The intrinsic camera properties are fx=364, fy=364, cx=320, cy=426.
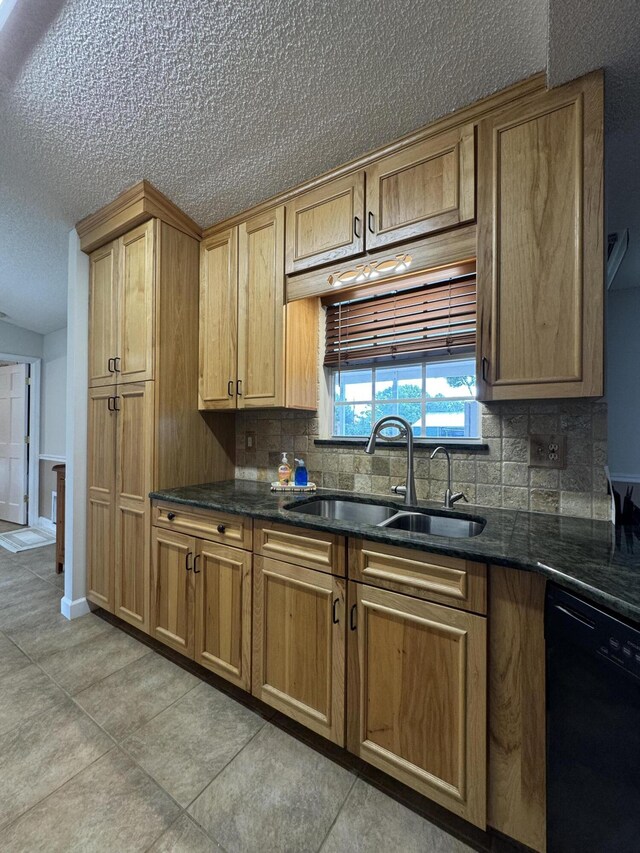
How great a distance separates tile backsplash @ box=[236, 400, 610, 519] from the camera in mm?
1466

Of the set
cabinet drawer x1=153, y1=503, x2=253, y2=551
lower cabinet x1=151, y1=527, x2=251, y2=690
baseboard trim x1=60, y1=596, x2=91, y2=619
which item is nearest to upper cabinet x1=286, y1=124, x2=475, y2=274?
cabinet drawer x1=153, y1=503, x2=253, y2=551

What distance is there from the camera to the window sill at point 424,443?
1.69m

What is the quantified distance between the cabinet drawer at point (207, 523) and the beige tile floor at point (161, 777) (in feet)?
2.45

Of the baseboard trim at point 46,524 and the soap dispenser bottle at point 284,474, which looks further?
the baseboard trim at point 46,524

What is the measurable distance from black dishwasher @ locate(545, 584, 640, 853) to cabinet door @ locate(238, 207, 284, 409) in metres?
1.47

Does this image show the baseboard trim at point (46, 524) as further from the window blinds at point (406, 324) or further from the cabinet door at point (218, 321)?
the window blinds at point (406, 324)

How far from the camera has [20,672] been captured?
6.16 ft

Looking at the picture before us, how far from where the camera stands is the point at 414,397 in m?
2.01

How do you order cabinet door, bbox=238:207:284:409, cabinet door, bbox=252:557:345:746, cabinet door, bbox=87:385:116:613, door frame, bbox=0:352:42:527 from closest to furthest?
1. cabinet door, bbox=252:557:345:746
2. cabinet door, bbox=238:207:284:409
3. cabinet door, bbox=87:385:116:613
4. door frame, bbox=0:352:42:527

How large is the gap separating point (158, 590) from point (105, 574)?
1.83ft

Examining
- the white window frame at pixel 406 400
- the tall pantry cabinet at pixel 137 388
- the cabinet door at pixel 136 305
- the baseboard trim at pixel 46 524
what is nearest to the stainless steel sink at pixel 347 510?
the white window frame at pixel 406 400

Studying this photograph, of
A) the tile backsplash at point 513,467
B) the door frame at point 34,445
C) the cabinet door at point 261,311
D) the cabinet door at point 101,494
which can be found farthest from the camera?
the door frame at point 34,445

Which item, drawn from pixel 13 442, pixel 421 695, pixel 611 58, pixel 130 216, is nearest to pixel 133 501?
pixel 130 216

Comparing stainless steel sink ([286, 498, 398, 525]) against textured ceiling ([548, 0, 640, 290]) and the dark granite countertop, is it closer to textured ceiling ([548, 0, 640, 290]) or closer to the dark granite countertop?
the dark granite countertop
